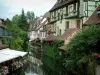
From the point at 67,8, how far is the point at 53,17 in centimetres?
1008

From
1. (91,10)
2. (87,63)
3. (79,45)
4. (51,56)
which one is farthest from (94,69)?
(51,56)

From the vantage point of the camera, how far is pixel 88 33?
2148 centimetres

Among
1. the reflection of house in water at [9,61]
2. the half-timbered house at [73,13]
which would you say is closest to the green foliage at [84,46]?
the reflection of house in water at [9,61]

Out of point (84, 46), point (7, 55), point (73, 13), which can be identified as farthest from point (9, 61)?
point (73, 13)

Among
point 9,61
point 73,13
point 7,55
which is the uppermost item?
point 73,13

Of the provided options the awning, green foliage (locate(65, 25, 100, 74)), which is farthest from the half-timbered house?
the awning

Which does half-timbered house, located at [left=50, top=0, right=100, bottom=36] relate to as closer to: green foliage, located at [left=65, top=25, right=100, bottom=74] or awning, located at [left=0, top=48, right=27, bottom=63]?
green foliage, located at [left=65, top=25, right=100, bottom=74]

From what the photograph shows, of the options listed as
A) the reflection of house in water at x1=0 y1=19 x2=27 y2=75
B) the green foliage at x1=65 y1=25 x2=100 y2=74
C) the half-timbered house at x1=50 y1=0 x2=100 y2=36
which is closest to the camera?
the reflection of house in water at x1=0 y1=19 x2=27 y2=75

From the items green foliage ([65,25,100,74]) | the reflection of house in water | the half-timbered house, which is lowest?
the reflection of house in water

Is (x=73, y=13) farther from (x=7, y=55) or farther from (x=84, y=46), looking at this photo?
(x=7, y=55)

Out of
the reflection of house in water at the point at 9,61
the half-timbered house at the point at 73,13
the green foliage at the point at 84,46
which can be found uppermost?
the half-timbered house at the point at 73,13

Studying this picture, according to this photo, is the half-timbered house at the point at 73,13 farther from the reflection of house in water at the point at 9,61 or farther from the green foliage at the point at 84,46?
the reflection of house in water at the point at 9,61

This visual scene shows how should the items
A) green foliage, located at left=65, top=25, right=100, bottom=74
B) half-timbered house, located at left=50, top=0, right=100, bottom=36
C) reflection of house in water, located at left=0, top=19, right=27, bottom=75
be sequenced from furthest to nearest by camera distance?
half-timbered house, located at left=50, top=0, right=100, bottom=36 < green foliage, located at left=65, top=25, right=100, bottom=74 < reflection of house in water, located at left=0, top=19, right=27, bottom=75

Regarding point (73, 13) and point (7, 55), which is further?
point (73, 13)
